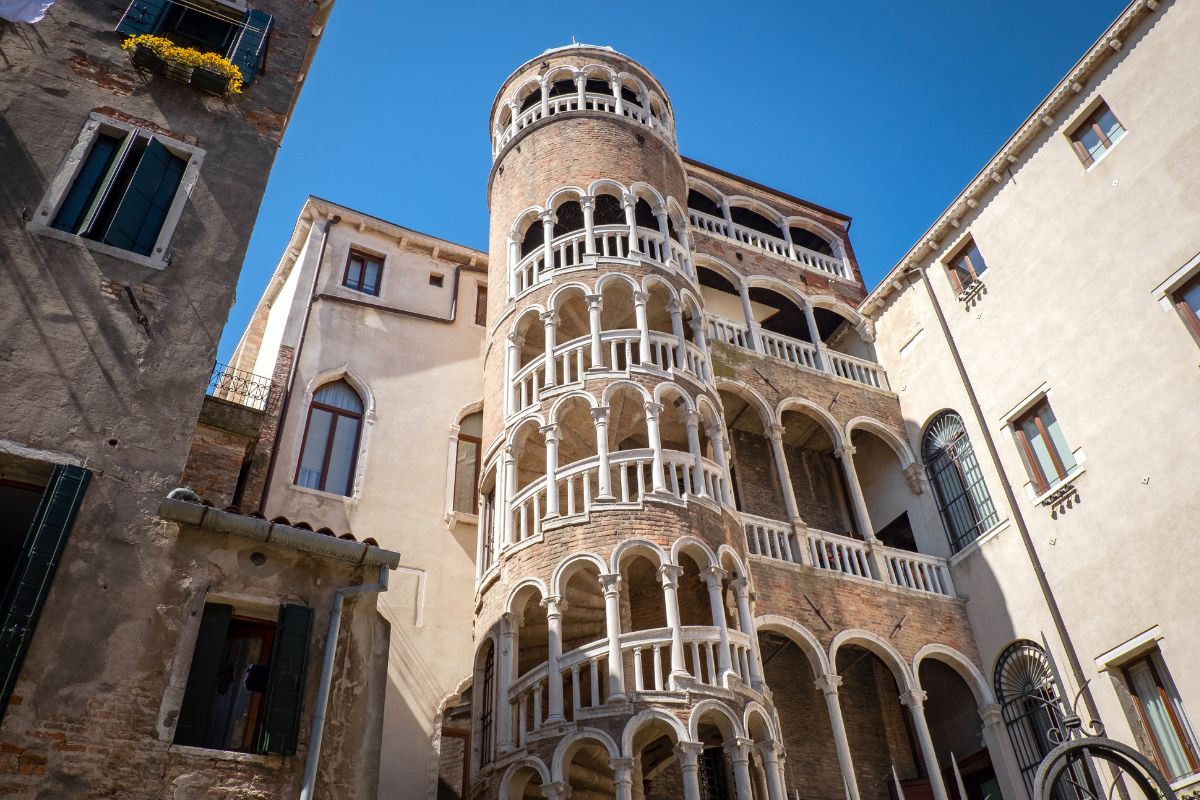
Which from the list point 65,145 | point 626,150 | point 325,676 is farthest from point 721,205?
point 325,676

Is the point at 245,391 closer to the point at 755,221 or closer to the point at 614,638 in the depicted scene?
the point at 614,638

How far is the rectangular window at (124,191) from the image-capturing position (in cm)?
1020

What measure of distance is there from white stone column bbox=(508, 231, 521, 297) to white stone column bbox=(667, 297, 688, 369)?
123 inches

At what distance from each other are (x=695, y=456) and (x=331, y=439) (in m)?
7.01

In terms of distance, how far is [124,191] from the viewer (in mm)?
10609

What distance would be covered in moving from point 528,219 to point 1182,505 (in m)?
13.0

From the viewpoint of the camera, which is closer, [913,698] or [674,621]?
[674,621]

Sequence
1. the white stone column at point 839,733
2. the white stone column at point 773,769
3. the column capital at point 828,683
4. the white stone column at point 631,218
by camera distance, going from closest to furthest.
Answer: the white stone column at point 773,769 < the white stone column at point 839,733 < the column capital at point 828,683 < the white stone column at point 631,218

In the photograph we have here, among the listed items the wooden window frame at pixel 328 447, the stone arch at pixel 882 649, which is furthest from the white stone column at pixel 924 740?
the wooden window frame at pixel 328 447

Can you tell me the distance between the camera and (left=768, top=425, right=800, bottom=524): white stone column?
17672 millimetres

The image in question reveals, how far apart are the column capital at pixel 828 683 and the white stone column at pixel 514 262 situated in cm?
923

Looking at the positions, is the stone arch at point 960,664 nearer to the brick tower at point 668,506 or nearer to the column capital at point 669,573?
the brick tower at point 668,506

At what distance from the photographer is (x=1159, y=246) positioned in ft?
50.3

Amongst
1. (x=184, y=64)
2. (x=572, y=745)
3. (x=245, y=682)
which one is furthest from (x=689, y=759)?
(x=184, y=64)
